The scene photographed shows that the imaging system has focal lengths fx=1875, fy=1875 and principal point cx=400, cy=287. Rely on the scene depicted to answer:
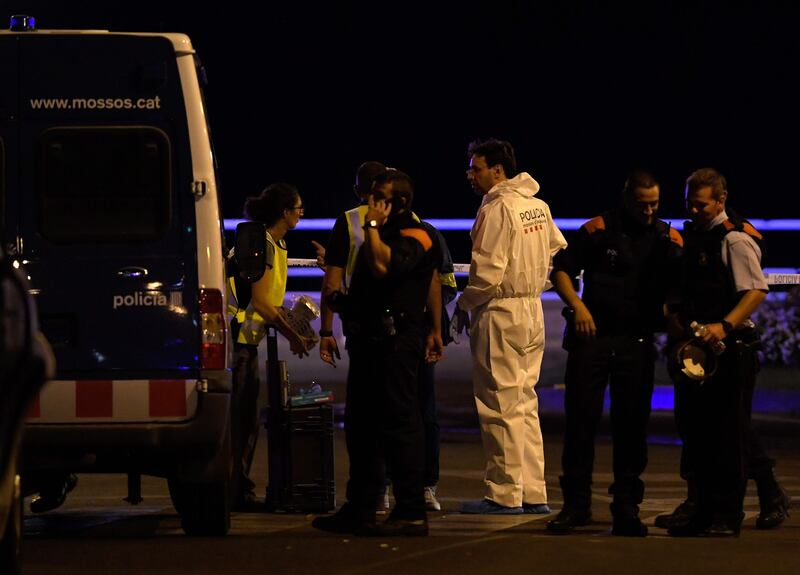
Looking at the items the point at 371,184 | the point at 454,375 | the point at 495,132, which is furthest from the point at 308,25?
the point at 371,184

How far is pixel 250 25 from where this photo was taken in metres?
37.5

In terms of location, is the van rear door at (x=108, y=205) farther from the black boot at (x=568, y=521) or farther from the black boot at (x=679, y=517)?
the black boot at (x=679, y=517)

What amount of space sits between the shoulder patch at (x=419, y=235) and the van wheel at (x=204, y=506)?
4.73 ft

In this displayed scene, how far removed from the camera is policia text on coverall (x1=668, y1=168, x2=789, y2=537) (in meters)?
8.70

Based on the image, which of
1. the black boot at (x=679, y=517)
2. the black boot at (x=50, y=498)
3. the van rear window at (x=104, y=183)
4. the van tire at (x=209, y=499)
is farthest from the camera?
the black boot at (x=50, y=498)

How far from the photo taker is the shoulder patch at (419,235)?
29.0 feet

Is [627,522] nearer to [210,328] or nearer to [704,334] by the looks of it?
[704,334]

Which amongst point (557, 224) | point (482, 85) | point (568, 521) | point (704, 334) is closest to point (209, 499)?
point (568, 521)

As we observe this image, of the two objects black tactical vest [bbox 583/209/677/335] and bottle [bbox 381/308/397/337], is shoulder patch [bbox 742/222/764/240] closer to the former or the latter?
black tactical vest [bbox 583/209/677/335]

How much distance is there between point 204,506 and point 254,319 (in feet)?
4.96

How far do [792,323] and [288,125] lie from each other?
1846cm

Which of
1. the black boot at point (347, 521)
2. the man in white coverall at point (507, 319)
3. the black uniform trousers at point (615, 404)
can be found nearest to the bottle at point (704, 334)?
the black uniform trousers at point (615, 404)

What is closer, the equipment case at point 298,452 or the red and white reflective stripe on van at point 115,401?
the red and white reflective stripe on van at point 115,401

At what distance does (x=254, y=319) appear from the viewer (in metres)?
9.90
